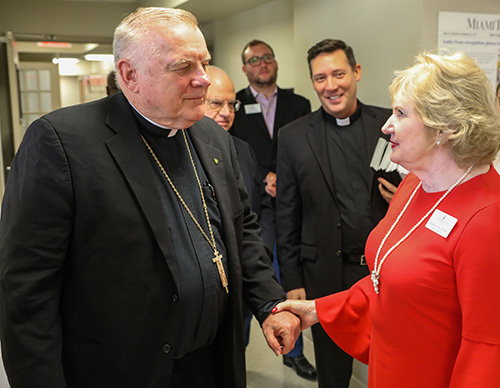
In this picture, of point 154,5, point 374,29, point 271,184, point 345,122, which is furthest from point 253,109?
point 154,5

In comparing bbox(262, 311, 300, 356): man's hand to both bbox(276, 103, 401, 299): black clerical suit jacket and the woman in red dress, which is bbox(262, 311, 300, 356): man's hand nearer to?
the woman in red dress

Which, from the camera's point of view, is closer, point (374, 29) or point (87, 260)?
point (87, 260)

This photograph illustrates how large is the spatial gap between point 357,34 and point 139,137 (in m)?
2.72

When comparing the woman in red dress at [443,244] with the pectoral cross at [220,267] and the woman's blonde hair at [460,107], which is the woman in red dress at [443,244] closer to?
the woman's blonde hair at [460,107]

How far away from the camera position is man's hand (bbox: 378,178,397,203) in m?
2.56

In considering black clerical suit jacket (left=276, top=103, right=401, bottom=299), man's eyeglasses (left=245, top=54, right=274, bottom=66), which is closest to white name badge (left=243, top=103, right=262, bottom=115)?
man's eyeglasses (left=245, top=54, right=274, bottom=66)

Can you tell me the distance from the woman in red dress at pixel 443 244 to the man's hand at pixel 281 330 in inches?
12.6

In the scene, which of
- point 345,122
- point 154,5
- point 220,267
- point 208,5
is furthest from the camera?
point 154,5

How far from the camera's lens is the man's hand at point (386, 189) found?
2.56m

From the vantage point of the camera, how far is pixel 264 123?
4145 millimetres

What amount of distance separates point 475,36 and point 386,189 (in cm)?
144

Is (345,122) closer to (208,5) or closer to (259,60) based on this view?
(259,60)

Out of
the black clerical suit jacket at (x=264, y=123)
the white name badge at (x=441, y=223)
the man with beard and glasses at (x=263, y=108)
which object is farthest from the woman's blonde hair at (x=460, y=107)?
the black clerical suit jacket at (x=264, y=123)

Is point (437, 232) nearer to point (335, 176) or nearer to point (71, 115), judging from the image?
point (71, 115)
